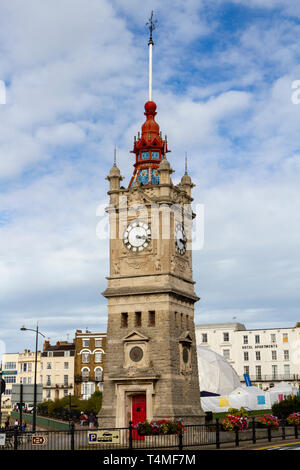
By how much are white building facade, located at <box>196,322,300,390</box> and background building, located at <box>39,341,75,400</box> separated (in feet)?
79.4

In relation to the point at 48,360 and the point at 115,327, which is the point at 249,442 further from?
the point at 48,360

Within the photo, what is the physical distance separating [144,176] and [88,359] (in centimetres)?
6425

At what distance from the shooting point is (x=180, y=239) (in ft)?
173

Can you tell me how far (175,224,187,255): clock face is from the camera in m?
52.2

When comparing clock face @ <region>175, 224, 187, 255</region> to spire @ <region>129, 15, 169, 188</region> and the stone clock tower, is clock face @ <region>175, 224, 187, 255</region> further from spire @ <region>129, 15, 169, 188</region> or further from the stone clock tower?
spire @ <region>129, 15, 169, 188</region>

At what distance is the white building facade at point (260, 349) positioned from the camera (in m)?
110

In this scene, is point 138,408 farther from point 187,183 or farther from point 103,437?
point 187,183

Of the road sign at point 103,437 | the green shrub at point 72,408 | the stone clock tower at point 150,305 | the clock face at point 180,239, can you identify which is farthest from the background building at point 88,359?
the road sign at point 103,437

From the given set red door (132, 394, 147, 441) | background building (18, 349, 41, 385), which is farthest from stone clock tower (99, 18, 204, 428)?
background building (18, 349, 41, 385)

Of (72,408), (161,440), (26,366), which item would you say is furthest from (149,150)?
(26,366)

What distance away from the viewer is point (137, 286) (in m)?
50.2

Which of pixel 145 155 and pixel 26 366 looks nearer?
pixel 145 155

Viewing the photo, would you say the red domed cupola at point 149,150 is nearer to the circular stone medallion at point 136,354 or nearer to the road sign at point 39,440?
the circular stone medallion at point 136,354
